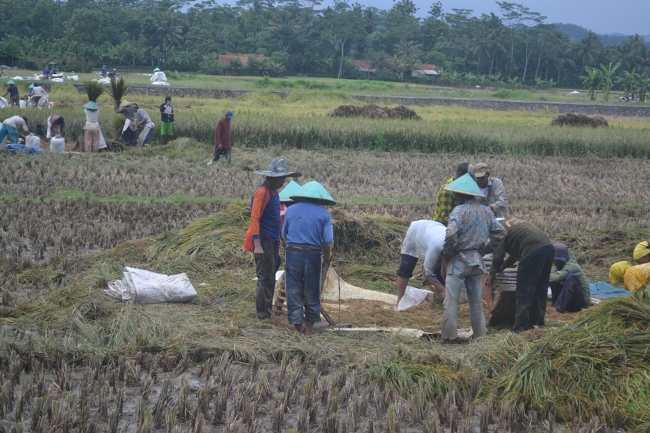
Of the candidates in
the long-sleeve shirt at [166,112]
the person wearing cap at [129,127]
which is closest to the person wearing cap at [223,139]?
the person wearing cap at [129,127]

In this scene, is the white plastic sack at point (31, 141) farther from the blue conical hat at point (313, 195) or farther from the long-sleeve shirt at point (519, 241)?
the long-sleeve shirt at point (519, 241)

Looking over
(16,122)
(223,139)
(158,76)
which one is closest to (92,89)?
(16,122)

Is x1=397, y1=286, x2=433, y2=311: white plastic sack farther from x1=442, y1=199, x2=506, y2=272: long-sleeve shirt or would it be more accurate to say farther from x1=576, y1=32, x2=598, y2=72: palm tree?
x1=576, y1=32, x2=598, y2=72: palm tree

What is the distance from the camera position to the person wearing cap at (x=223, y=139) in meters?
15.6

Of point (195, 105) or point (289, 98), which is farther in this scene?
point (289, 98)

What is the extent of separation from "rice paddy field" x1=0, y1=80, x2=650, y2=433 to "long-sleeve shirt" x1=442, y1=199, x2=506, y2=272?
Result: 66cm

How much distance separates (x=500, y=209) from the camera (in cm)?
798

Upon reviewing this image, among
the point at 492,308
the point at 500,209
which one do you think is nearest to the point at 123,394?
the point at 492,308

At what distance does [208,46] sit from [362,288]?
53.6 metres

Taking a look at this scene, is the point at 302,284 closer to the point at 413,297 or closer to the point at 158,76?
the point at 413,297

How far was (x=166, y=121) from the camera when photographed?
18484 millimetres

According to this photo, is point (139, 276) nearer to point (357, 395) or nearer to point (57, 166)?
point (357, 395)

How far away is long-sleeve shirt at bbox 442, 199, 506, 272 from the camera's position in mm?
6113

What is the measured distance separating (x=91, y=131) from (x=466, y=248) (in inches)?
486
